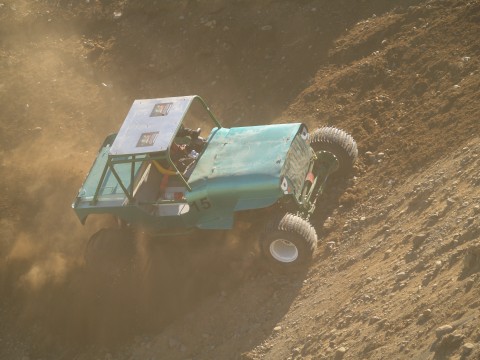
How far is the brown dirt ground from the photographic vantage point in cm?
728

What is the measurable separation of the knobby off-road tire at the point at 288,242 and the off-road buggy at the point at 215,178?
0.04 feet

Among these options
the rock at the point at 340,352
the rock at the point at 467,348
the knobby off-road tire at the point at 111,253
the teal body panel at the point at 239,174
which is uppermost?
the rock at the point at 467,348

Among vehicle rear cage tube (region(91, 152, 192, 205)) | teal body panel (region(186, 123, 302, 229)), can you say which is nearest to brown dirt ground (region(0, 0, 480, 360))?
teal body panel (region(186, 123, 302, 229))

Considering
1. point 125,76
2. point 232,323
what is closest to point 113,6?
point 125,76

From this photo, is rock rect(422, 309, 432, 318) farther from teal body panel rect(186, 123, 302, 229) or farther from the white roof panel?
the white roof panel

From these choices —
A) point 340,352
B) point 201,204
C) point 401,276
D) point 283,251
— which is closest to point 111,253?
point 201,204

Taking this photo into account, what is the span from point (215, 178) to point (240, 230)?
39.5 inches

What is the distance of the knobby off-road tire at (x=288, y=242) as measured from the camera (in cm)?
809

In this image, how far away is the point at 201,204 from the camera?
8430 mm

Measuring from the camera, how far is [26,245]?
10.7 meters

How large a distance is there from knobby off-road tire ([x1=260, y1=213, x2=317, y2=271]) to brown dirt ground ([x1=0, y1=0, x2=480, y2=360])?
31 centimetres

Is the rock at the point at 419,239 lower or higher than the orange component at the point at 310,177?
higher

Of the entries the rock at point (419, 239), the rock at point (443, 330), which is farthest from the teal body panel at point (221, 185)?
the rock at point (443, 330)

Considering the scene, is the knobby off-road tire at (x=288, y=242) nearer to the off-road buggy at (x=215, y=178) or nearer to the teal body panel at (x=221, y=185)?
the off-road buggy at (x=215, y=178)
